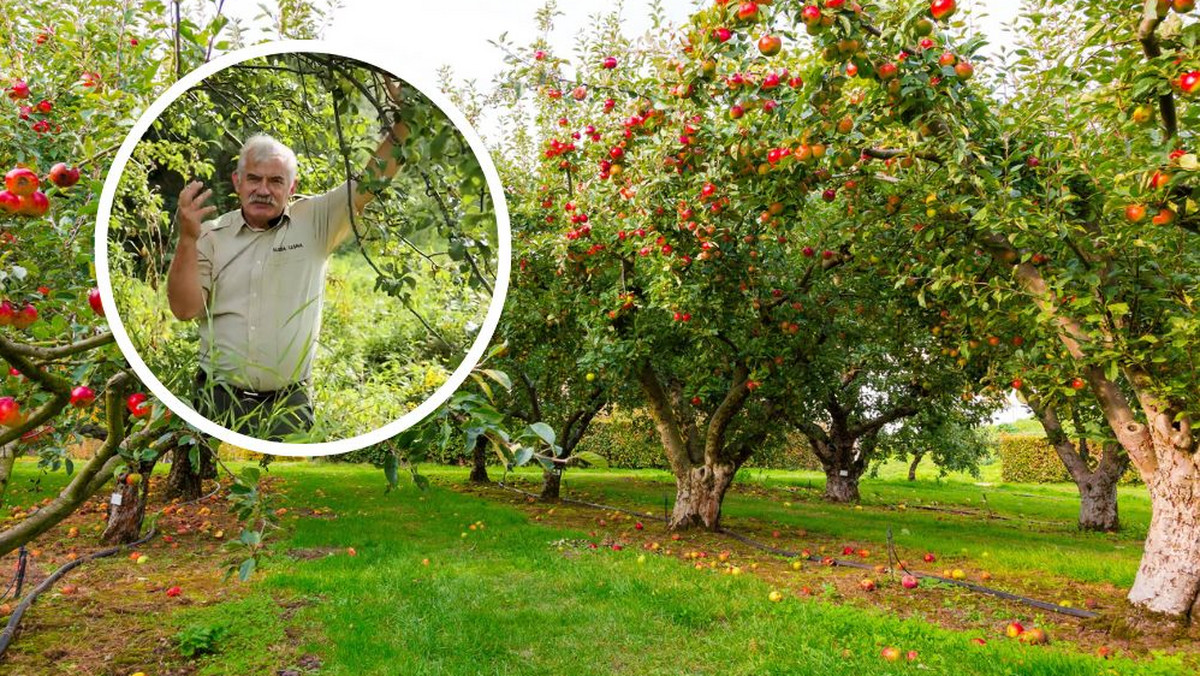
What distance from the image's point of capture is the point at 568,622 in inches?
213

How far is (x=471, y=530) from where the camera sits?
960 cm

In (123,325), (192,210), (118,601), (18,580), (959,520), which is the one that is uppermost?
(192,210)

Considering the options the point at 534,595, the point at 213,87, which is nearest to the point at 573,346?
the point at 534,595

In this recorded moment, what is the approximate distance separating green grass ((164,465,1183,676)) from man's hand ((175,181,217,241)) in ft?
13.1

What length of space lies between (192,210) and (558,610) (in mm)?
5217

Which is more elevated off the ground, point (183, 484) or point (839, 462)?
point (839, 462)

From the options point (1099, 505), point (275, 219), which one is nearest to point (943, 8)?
point (275, 219)

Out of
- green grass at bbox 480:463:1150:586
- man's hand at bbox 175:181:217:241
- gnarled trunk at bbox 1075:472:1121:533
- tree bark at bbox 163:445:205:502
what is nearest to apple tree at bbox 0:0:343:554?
man's hand at bbox 175:181:217:241

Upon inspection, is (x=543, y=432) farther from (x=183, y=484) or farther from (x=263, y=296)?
(x=183, y=484)

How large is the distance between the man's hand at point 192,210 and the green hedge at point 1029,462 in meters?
29.1

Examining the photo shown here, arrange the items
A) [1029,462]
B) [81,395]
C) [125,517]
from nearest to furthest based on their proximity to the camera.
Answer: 1. [81,395]
2. [125,517]
3. [1029,462]

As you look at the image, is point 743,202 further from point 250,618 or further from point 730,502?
point 730,502

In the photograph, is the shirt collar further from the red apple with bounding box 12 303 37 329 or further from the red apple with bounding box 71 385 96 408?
the red apple with bounding box 71 385 96 408

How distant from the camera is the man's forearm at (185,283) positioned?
0.99 metres
